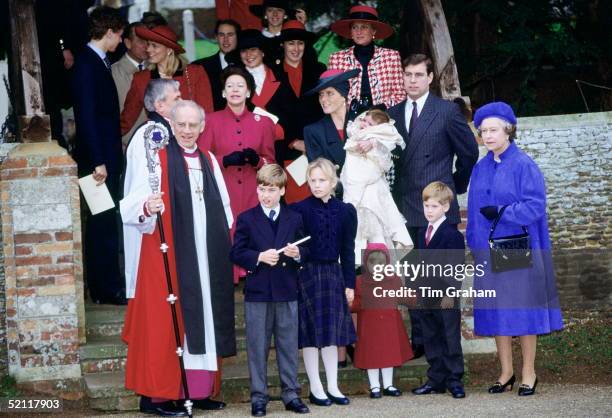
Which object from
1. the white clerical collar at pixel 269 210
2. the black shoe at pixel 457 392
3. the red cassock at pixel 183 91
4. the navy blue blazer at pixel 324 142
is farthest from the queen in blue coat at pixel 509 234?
the red cassock at pixel 183 91

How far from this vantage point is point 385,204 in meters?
8.77

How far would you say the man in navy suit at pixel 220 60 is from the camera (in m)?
10.2

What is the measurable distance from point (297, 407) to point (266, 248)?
40.9 inches

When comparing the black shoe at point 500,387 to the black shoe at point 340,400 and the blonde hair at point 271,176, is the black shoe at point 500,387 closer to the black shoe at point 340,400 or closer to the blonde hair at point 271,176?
the black shoe at point 340,400

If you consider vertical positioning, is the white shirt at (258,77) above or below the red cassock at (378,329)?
above

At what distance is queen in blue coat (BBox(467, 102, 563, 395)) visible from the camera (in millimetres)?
8438

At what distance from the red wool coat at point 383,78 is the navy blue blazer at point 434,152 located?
23.1 inches

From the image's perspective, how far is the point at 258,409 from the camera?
8086 millimetres

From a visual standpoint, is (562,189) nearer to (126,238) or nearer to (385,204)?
(385,204)

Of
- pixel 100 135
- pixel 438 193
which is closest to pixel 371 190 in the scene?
pixel 438 193

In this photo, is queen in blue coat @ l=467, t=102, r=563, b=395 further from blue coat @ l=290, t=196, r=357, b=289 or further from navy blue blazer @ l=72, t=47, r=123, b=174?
navy blue blazer @ l=72, t=47, r=123, b=174

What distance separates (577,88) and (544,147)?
6.63ft

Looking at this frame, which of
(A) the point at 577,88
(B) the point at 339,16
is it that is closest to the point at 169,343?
(B) the point at 339,16

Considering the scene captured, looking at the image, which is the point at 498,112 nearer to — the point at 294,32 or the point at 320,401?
the point at 294,32
